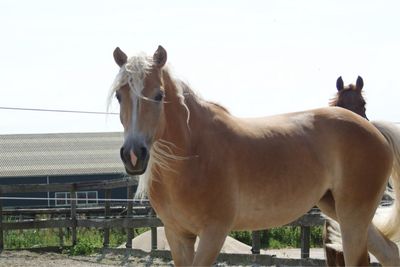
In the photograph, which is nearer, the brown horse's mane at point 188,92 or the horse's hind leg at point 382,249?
the brown horse's mane at point 188,92

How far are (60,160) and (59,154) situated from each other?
806mm

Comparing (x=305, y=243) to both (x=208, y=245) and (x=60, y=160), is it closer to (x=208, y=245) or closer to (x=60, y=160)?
(x=208, y=245)

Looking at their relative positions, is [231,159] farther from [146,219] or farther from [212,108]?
[146,219]

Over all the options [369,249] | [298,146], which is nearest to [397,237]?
[369,249]

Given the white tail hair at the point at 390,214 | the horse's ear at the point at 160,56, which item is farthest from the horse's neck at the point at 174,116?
the white tail hair at the point at 390,214

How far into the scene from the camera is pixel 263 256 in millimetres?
10141

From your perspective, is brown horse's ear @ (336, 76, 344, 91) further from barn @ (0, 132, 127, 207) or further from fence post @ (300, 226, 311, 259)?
barn @ (0, 132, 127, 207)

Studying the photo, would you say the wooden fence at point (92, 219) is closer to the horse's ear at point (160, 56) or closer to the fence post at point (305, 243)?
the fence post at point (305, 243)

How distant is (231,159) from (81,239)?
8632 millimetres

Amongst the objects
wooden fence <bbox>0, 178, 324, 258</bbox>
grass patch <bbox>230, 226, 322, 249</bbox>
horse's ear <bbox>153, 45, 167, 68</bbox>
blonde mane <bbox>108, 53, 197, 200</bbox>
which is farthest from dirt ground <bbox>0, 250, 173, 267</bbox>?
horse's ear <bbox>153, 45, 167, 68</bbox>

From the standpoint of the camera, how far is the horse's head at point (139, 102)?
4816 millimetres

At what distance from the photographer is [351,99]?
8469mm

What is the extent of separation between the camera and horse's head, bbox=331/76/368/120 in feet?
27.6

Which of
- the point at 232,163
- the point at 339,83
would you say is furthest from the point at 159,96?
the point at 339,83
